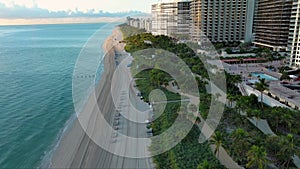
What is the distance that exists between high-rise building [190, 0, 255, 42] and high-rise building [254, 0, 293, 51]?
4.86 m

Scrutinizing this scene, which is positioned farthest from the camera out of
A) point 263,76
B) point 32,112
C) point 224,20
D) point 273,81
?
point 224,20

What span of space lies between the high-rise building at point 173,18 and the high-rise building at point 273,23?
2485cm

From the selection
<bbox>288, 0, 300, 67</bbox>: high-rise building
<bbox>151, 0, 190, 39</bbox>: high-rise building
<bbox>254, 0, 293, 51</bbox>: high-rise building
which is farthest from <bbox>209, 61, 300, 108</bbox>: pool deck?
<bbox>151, 0, 190, 39</bbox>: high-rise building

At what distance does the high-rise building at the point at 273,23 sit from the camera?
59.2m

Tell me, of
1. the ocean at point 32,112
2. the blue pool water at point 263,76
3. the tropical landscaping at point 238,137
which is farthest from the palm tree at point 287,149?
the blue pool water at point 263,76

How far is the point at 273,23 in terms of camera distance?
63219 millimetres

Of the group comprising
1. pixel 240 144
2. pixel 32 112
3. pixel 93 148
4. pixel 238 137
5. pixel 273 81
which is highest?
pixel 238 137

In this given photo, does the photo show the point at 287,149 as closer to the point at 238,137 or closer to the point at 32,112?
the point at 238,137

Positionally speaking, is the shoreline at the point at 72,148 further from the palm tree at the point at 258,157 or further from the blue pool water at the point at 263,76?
the blue pool water at the point at 263,76

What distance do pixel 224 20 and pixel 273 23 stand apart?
1702 centimetres

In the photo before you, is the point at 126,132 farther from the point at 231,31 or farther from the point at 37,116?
the point at 231,31

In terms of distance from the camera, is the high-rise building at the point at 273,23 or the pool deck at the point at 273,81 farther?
the high-rise building at the point at 273,23

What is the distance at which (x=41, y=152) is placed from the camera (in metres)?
23.1

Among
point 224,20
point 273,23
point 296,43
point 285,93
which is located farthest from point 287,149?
point 224,20
